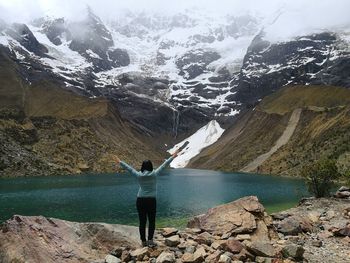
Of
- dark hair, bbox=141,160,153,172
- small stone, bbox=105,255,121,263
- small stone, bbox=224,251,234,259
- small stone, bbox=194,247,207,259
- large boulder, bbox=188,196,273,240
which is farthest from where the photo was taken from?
large boulder, bbox=188,196,273,240

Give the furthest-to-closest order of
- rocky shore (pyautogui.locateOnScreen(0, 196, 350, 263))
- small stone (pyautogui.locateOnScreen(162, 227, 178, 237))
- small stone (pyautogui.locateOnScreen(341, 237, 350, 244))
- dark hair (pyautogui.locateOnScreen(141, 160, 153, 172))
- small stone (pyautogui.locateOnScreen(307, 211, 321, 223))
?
small stone (pyautogui.locateOnScreen(307, 211, 321, 223)), small stone (pyautogui.locateOnScreen(341, 237, 350, 244)), small stone (pyautogui.locateOnScreen(162, 227, 178, 237)), dark hair (pyautogui.locateOnScreen(141, 160, 153, 172)), rocky shore (pyautogui.locateOnScreen(0, 196, 350, 263))

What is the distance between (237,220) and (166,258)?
6924mm

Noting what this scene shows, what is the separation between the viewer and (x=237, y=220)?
23719mm

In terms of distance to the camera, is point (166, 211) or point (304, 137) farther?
point (304, 137)

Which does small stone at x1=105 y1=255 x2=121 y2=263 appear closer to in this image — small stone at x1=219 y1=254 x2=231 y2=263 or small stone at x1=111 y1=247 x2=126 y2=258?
small stone at x1=111 y1=247 x2=126 y2=258

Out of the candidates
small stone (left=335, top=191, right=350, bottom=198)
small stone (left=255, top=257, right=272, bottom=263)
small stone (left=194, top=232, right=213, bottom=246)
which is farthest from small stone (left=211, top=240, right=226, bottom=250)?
small stone (left=335, top=191, right=350, bottom=198)

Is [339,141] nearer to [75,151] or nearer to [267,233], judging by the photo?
[75,151]

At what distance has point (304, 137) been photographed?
177 meters

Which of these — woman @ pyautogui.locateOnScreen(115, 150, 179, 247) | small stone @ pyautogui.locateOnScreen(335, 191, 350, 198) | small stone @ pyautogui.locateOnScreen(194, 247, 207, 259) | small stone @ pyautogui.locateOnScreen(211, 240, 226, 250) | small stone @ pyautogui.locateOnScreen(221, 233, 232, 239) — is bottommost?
small stone @ pyautogui.locateOnScreen(194, 247, 207, 259)

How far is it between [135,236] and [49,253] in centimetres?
393

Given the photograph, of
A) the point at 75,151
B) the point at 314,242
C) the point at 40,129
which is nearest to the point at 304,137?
the point at 75,151

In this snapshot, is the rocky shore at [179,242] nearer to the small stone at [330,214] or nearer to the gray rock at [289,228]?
the gray rock at [289,228]

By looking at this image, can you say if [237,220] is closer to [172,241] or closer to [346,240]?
[172,241]

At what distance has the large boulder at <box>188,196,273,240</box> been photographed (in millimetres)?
22984
